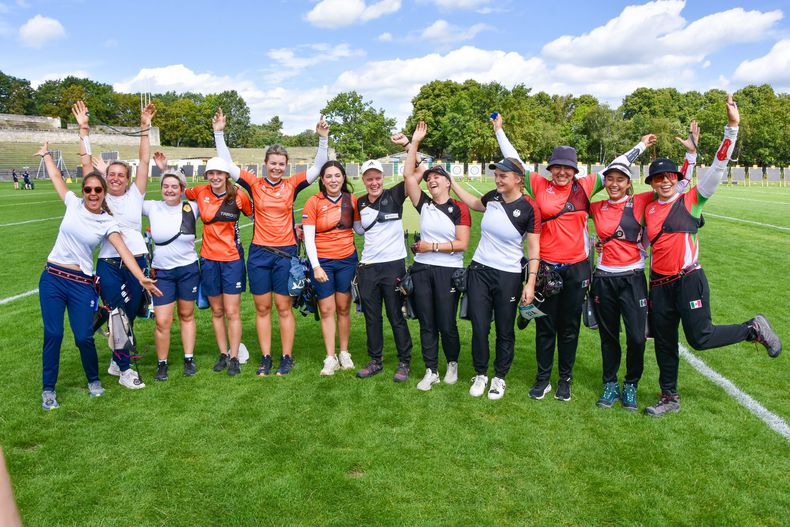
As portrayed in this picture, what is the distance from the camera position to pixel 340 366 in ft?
19.9

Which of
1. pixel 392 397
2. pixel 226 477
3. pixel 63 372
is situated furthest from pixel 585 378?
pixel 63 372

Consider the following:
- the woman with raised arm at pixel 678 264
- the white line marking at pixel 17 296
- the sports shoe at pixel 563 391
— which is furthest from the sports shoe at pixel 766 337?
the white line marking at pixel 17 296

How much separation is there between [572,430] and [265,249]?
3175mm

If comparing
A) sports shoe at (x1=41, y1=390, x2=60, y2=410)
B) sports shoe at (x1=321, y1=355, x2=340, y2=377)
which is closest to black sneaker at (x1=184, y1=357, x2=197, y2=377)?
sports shoe at (x1=41, y1=390, x2=60, y2=410)

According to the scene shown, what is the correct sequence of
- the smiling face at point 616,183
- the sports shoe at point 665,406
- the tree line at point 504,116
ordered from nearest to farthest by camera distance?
1. the smiling face at point 616,183
2. the sports shoe at point 665,406
3. the tree line at point 504,116

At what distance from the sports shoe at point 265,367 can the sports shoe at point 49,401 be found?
175 cm

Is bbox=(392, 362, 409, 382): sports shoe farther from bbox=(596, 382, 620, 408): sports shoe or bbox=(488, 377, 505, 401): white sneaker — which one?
bbox=(596, 382, 620, 408): sports shoe

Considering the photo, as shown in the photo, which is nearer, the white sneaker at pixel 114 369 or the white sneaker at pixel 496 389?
the white sneaker at pixel 496 389

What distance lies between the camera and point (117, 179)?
5.38 metres

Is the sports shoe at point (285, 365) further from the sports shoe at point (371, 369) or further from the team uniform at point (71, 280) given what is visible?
the team uniform at point (71, 280)

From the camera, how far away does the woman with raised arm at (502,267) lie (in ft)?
16.1

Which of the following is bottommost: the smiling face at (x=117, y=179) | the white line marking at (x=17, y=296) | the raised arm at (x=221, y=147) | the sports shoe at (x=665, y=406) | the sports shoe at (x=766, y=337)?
the sports shoe at (x=665, y=406)

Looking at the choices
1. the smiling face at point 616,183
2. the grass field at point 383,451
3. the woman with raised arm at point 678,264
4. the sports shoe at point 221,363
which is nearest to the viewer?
the grass field at point 383,451

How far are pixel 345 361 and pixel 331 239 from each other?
133cm
